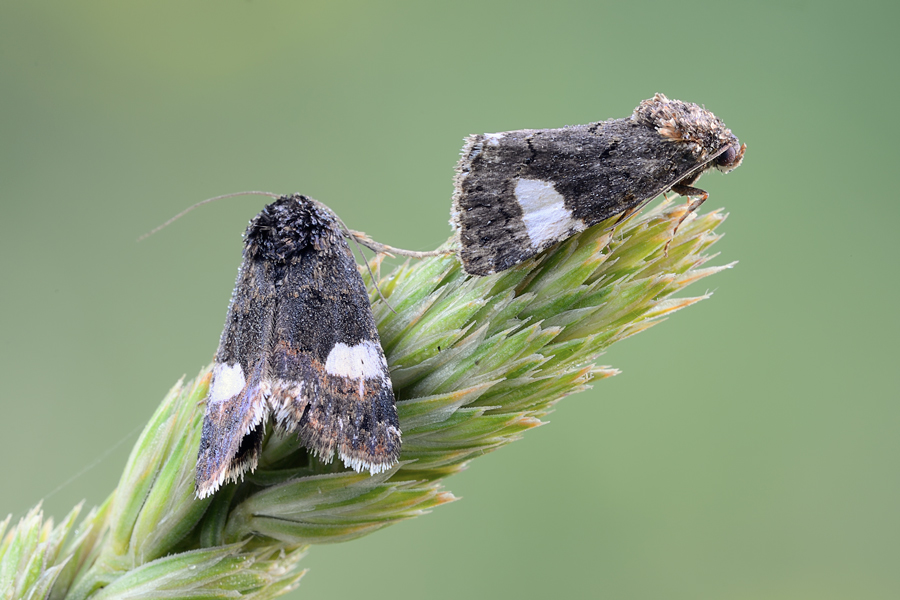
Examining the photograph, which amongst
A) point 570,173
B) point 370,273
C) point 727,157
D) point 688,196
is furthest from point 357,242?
point 727,157

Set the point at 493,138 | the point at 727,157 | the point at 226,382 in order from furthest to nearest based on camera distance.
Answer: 1. the point at 727,157
2. the point at 493,138
3. the point at 226,382

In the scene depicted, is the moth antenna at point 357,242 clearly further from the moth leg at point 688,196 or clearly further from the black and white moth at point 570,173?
the moth leg at point 688,196

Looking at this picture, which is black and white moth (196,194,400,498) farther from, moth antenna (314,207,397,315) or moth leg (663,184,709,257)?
moth leg (663,184,709,257)

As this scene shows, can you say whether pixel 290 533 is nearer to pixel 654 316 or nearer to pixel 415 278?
pixel 415 278

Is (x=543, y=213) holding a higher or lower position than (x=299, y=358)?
higher

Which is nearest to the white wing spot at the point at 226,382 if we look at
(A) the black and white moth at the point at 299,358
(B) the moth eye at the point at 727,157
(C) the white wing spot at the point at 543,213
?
(A) the black and white moth at the point at 299,358

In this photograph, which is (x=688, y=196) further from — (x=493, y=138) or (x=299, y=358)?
(x=299, y=358)

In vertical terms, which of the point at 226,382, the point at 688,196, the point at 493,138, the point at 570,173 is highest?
the point at 493,138
